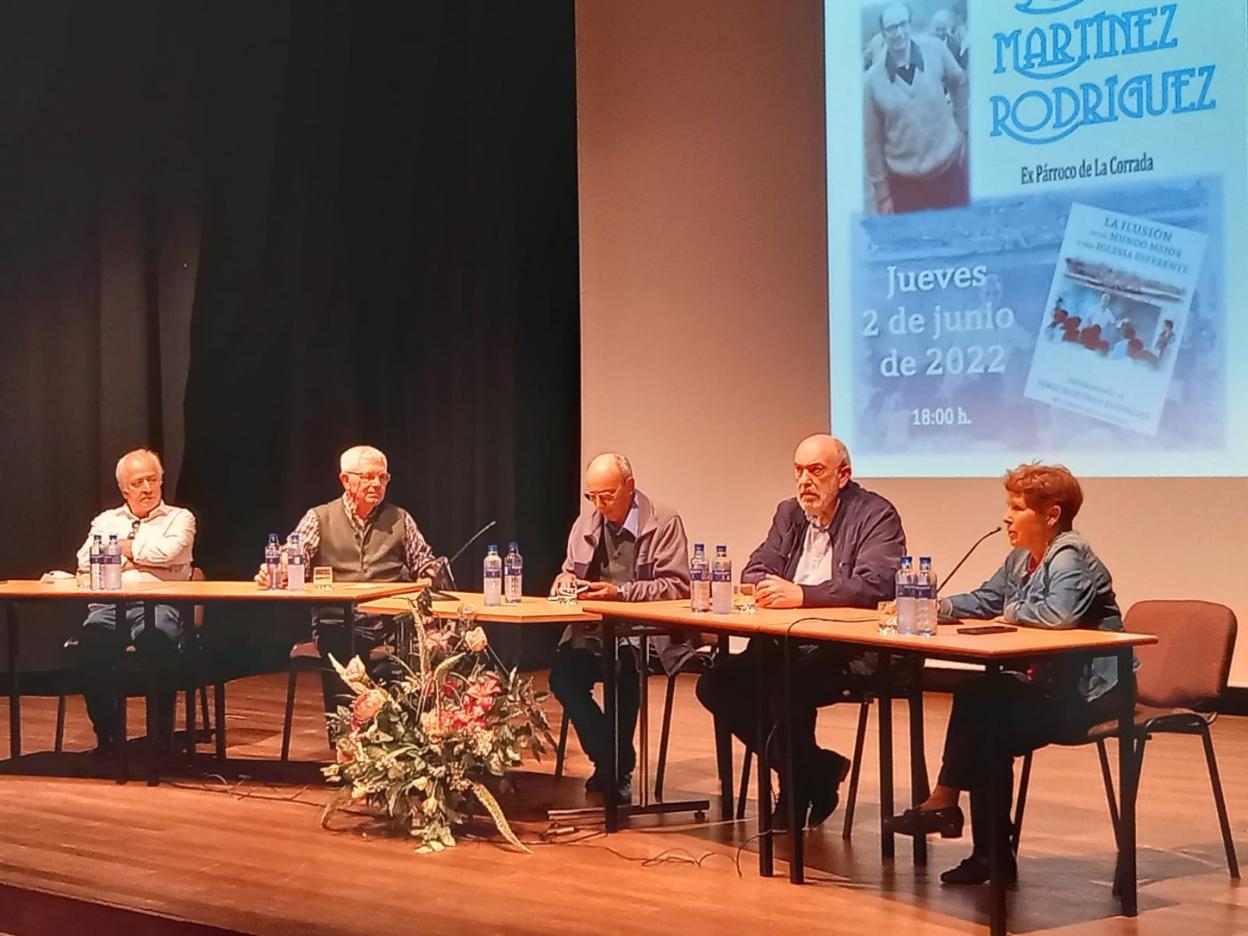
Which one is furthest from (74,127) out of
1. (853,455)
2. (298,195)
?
(853,455)

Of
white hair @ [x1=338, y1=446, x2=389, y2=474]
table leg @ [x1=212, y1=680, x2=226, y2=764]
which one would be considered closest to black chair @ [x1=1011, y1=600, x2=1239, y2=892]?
white hair @ [x1=338, y1=446, x2=389, y2=474]

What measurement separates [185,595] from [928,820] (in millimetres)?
2459

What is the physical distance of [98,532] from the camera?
566 cm

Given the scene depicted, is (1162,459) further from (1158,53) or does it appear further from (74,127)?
(74,127)

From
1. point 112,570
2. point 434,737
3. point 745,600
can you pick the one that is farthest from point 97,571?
point 745,600

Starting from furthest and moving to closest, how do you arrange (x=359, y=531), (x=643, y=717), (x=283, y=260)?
(x=283, y=260), (x=359, y=531), (x=643, y=717)

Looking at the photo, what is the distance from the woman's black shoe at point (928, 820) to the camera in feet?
12.4

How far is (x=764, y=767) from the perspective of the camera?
12.9ft

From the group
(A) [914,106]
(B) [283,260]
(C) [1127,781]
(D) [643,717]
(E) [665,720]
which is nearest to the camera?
(C) [1127,781]

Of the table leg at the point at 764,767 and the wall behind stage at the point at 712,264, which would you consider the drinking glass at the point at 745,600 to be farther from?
the wall behind stage at the point at 712,264

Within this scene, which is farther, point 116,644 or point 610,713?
point 116,644

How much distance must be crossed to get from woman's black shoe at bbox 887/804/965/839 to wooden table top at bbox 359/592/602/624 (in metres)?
1.10

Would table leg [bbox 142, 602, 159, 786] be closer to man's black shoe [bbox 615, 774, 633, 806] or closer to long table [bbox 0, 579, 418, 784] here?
long table [bbox 0, 579, 418, 784]

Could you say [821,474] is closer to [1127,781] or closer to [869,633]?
[869,633]
